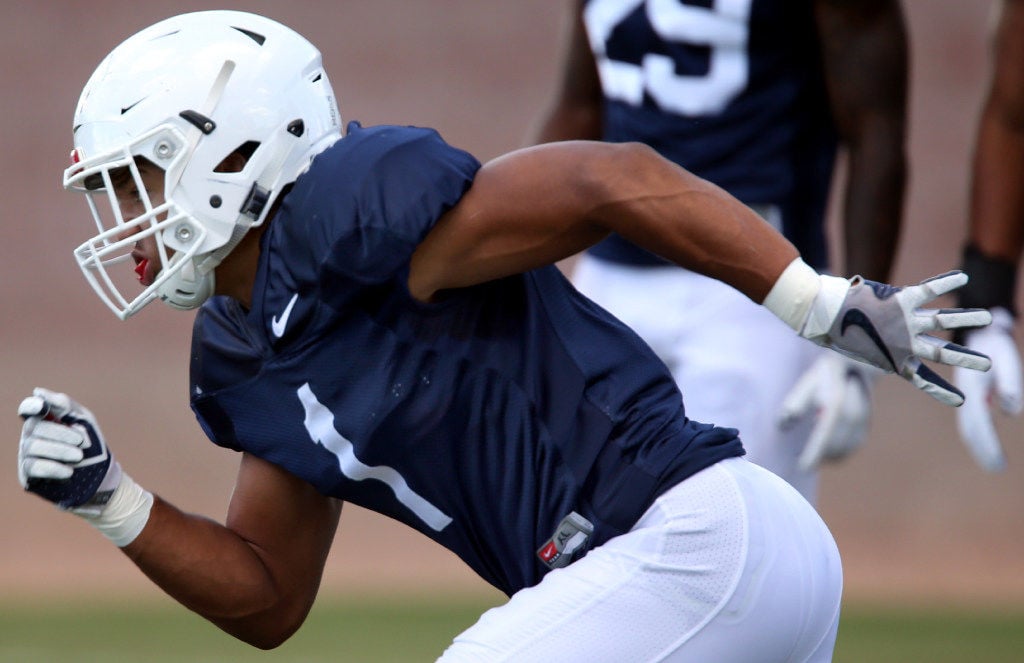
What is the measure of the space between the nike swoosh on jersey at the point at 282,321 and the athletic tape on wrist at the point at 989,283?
1.75 metres

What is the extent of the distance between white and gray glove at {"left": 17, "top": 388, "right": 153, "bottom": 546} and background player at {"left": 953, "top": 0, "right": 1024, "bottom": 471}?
5.82ft

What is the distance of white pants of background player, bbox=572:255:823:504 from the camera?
10.5ft

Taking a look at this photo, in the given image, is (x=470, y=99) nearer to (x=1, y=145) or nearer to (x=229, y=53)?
(x=1, y=145)

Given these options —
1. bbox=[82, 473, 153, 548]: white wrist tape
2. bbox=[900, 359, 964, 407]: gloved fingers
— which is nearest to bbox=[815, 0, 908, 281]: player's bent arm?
bbox=[900, 359, 964, 407]: gloved fingers

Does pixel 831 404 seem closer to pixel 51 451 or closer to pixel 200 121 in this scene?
pixel 200 121

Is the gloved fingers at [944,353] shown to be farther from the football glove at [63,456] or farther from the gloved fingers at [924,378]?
the football glove at [63,456]

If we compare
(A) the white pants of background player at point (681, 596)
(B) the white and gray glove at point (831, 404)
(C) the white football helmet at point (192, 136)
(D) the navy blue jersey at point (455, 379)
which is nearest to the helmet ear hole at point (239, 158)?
(C) the white football helmet at point (192, 136)

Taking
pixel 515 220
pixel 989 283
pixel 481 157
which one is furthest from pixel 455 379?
pixel 481 157

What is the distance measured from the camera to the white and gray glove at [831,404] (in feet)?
9.78

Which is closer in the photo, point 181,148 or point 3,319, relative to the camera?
point 181,148

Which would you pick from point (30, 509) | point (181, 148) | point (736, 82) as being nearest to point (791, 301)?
point (181, 148)

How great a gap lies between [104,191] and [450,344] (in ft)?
1.94

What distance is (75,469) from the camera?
217cm

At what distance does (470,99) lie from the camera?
7840 mm
